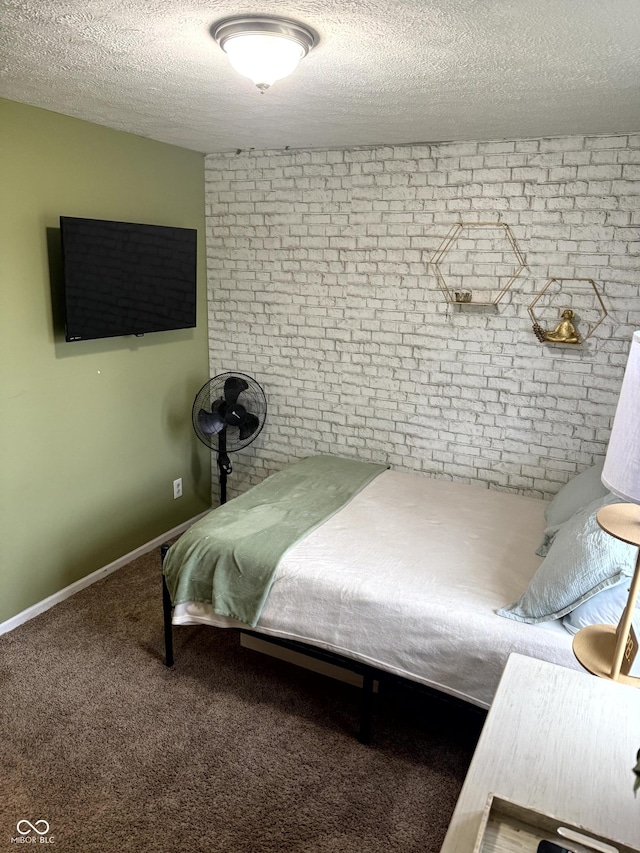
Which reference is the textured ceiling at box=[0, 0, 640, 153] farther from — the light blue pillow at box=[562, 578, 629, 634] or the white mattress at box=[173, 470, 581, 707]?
the white mattress at box=[173, 470, 581, 707]

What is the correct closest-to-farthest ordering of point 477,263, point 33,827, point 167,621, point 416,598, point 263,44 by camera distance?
point 263,44, point 33,827, point 416,598, point 167,621, point 477,263

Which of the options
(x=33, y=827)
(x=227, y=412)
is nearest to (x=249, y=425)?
(x=227, y=412)

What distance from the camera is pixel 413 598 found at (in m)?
2.38

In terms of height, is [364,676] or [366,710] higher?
[364,676]

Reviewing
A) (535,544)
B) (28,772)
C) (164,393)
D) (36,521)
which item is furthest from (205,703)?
(164,393)

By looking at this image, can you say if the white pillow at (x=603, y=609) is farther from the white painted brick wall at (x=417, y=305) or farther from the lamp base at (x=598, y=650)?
the white painted brick wall at (x=417, y=305)

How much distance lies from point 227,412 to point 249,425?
0.16m

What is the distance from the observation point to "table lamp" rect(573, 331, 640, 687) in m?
1.18

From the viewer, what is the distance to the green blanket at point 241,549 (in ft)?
8.56

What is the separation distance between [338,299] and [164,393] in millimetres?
1249

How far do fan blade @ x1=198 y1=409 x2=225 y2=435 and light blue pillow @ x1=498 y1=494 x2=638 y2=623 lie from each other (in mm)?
2185

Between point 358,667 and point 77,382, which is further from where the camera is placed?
point 77,382

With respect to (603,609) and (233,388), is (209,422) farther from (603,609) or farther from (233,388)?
(603,609)

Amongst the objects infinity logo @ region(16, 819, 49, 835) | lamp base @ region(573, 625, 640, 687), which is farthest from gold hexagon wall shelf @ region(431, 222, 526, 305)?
infinity logo @ region(16, 819, 49, 835)
